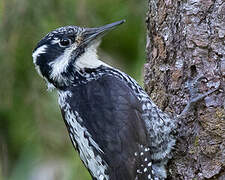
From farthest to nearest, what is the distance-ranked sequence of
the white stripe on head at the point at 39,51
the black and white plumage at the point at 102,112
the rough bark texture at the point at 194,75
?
the white stripe on head at the point at 39,51 < the black and white plumage at the point at 102,112 < the rough bark texture at the point at 194,75

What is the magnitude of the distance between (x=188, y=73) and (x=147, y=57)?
527 mm

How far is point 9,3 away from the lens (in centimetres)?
393

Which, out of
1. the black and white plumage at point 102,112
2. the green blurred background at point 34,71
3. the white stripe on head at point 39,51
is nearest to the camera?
the black and white plumage at point 102,112

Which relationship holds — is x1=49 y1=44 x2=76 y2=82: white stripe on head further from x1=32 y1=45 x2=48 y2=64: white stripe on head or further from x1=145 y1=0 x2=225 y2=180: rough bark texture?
x1=145 y1=0 x2=225 y2=180: rough bark texture

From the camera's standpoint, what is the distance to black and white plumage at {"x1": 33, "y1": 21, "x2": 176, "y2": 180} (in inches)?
132

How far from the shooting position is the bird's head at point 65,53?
146 inches

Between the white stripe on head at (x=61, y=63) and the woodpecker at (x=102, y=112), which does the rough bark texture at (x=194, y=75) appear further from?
the white stripe on head at (x=61, y=63)

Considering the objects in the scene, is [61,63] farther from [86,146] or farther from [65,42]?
[86,146]

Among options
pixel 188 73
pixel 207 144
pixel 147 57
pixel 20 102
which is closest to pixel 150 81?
pixel 147 57

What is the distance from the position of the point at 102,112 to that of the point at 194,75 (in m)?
0.72

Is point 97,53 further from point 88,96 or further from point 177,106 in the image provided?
point 177,106

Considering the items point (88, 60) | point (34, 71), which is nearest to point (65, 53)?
point (88, 60)

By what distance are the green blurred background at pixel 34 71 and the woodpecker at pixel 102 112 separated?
1.03 feet

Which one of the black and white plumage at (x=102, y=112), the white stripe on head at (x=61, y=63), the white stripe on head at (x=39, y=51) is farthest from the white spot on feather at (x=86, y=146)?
the white stripe on head at (x=39, y=51)
